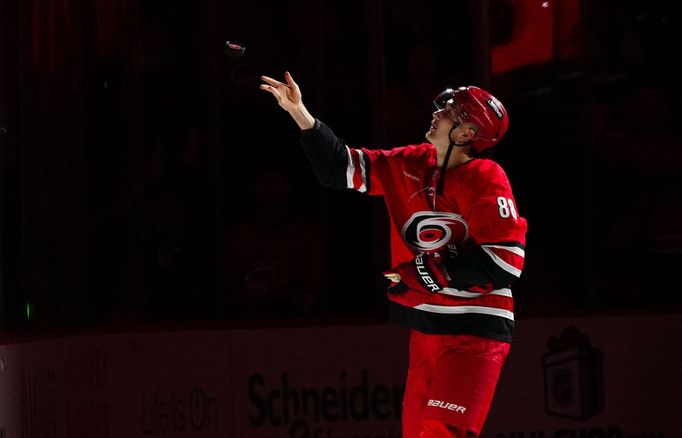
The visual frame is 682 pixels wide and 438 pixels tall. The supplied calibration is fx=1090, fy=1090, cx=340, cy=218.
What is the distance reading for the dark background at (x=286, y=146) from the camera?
5.48 metres

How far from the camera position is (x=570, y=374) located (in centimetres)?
610

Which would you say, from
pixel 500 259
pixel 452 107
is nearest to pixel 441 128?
pixel 452 107

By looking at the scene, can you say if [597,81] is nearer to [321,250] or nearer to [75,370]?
[321,250]

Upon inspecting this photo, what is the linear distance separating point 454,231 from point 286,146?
2090 millimetres

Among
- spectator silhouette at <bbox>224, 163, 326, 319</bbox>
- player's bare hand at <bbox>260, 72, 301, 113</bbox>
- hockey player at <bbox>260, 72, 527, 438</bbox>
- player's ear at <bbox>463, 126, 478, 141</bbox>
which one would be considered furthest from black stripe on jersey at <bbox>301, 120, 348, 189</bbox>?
spectator silhouette at <bbox>224, 163, 326, 319</bbox>

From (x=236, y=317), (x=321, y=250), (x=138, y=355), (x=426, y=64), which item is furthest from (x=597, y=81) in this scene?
(x=138, y=355)

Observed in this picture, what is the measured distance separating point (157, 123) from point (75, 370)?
4.56ft

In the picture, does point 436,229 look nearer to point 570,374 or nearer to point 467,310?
point 467,310

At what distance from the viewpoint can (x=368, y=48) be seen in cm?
614

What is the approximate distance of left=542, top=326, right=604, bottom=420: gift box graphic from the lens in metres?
6.09

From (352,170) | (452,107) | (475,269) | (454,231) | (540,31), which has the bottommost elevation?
(475,269)

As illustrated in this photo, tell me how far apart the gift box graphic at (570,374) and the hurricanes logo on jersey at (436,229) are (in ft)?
6.84

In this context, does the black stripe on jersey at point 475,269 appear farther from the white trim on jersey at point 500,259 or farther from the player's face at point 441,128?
the player's face at point 441,128

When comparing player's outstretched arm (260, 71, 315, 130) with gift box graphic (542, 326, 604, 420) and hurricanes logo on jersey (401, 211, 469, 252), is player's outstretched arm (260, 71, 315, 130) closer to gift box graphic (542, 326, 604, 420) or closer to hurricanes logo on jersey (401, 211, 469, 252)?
hurricanes logo on jersey (401, 211, 469, 252)
